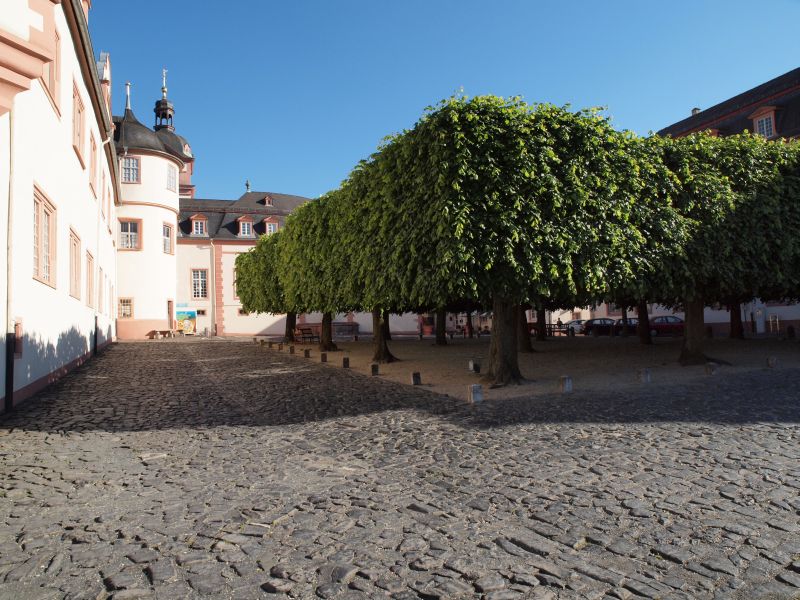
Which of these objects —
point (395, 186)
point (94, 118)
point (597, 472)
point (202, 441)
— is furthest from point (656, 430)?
point (94, 118)

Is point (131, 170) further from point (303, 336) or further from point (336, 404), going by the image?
point (336, 404)

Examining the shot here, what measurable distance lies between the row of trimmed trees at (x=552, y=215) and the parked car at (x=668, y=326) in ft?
85.9

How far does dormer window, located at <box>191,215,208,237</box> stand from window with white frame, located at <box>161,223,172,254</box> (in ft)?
32.9

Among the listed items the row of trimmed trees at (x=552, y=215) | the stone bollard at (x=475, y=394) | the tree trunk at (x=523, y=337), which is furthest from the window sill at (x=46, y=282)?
the tree trunk at (x=523, y=337)

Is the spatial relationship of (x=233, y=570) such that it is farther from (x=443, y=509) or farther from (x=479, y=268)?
(x=479, y=268)

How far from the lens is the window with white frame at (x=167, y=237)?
41.3 metres

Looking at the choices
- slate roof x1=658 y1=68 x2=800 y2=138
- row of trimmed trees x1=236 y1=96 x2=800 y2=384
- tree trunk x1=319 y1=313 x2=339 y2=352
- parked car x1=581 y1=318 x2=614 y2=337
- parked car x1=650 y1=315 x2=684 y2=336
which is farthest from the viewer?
parked car x1=581 y1=318 x2=614 y2=337

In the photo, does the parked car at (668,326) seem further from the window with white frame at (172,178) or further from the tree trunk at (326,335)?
the window with white frame at (172,178)

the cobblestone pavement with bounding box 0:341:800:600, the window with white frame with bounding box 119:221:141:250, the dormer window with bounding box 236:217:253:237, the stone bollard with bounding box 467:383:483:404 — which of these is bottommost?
the cobblestone pavement with bounding box 0:341:800:600

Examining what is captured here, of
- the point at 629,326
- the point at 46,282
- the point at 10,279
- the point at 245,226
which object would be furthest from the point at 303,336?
the point at 10,279

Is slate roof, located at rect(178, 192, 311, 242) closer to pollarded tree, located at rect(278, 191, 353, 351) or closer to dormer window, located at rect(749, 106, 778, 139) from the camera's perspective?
pollarded tree, located at rect(278, 191, 353, 351)

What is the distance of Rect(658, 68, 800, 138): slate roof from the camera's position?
33844 millimetres

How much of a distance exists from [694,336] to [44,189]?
1587 cm

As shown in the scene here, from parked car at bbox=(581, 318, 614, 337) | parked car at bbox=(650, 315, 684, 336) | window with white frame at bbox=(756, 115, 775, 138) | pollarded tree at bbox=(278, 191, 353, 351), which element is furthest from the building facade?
parked car at bbox=(581, 318, 614, 337)
